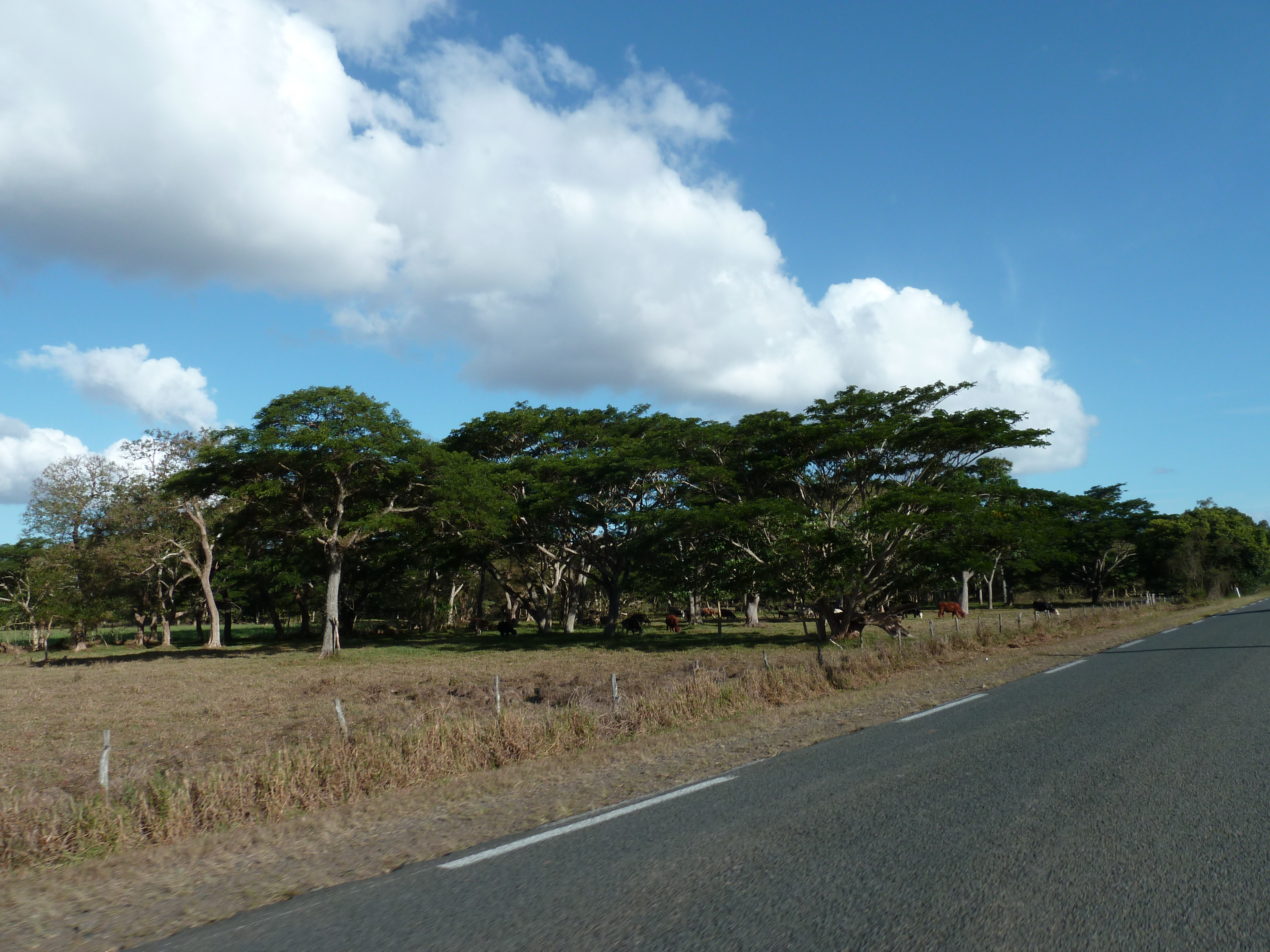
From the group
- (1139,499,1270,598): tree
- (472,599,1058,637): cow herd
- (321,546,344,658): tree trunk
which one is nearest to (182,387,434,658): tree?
(321,546,344,658): tree trunk

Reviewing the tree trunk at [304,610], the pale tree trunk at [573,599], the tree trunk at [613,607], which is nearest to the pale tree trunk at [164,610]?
the tree trunk at [304,610]

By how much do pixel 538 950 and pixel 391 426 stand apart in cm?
3309

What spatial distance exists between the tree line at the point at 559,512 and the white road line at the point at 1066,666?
35.3ft

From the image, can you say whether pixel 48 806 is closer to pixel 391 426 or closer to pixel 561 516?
pixel 391 426

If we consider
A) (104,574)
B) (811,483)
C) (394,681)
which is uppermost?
(811,483)

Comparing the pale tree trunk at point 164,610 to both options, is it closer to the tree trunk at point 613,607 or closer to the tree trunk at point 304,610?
the tree trunk at point 304,610

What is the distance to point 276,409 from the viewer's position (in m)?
33.2

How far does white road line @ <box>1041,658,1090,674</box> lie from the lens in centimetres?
1593

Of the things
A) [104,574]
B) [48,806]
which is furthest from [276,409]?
[48,806]

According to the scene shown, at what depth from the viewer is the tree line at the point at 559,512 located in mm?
31406

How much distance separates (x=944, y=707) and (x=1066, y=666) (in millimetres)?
6876

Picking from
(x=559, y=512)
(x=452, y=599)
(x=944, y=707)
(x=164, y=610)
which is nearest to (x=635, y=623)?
(x=559, y=512)

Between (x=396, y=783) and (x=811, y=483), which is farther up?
(x=811, y=483)

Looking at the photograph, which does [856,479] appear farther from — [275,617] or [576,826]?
[275,617]
